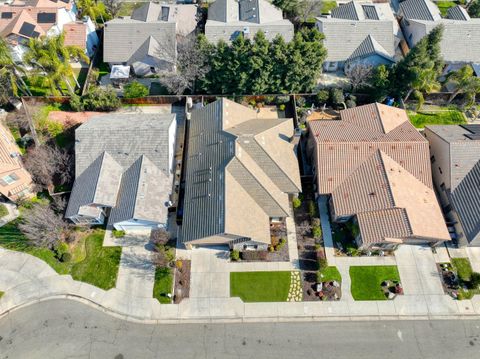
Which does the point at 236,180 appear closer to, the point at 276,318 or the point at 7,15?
the point at 276,318

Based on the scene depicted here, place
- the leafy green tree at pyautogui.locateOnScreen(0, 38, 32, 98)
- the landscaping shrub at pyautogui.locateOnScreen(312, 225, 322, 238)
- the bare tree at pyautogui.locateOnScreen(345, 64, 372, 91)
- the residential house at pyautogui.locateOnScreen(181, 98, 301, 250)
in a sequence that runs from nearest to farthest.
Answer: the residential house at pyautogui.locateOnScreen(181, 98, 301, 250) → the landscaping shrub at pyautogui.locateOnScreen(312, 225, 322, 238) → the leafy green tree at pyautogui.locateOnScreen(0, 38, 32, 98) → the bare tree at pyautogui.locateOnScreen(345, 64, 372, 91)

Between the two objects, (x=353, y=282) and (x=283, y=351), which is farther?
(x=353, y=282)

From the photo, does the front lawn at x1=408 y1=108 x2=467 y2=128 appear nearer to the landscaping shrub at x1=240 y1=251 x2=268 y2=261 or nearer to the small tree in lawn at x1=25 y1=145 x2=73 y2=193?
the landscaping shrub at x1=240 y1=251 x2=268 y2=261

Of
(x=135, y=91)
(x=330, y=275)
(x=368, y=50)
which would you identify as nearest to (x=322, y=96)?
(x=368, y=50)

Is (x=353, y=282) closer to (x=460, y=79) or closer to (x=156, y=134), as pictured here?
(x=156, y=134)

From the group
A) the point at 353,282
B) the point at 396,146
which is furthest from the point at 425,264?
the point at 396,146

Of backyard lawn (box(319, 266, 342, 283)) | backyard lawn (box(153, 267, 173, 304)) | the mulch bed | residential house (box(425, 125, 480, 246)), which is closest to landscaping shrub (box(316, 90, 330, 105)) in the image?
residential house (box(425, 125, 480, 246))
